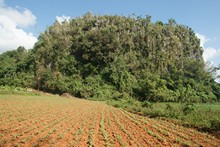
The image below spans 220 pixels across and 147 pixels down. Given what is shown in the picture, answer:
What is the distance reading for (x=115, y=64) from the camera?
191ft

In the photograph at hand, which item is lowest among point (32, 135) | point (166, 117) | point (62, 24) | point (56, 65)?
point (32, 135)

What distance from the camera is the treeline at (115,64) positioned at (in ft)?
168

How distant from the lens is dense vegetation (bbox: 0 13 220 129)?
51156mm

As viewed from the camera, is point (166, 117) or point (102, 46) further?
point (102, 46)

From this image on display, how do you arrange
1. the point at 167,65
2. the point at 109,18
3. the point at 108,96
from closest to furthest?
the point at 108,96
the point at 167,65
the point at 109,18

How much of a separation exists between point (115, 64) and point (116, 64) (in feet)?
1.10

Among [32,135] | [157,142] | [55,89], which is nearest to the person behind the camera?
[157,142]

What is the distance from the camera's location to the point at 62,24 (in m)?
70.2

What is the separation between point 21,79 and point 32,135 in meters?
52.3

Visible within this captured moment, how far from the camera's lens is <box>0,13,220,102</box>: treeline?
168 ft

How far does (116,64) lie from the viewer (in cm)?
5816

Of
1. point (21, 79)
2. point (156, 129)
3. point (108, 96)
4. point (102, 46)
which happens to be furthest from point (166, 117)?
point (21, 79)

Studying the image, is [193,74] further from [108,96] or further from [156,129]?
[156,129]

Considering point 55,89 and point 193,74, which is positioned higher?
point 193,74
